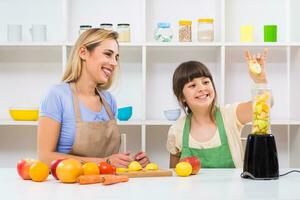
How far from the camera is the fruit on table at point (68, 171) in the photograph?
1636 millimetres

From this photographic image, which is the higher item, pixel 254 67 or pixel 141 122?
pixel 254 67

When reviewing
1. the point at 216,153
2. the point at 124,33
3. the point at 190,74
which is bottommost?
Result: the point at 216,153

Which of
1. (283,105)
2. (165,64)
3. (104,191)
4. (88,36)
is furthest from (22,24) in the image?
(104,191)

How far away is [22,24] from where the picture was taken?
149 inches

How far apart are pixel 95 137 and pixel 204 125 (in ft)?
1.62

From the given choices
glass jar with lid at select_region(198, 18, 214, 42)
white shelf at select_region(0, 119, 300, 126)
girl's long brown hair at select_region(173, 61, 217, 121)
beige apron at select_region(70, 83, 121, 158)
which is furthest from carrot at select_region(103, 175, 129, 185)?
glass jar with lid at select_region(198, 18, 214, 42)

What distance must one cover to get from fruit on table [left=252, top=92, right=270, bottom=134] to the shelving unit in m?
1.95

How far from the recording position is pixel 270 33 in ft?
11.7

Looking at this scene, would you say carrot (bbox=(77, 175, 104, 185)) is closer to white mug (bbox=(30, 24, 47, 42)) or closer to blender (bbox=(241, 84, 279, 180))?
blender (bbox=(241, 84, 279, 180))

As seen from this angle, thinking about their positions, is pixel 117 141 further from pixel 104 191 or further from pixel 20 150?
pixel 20 150

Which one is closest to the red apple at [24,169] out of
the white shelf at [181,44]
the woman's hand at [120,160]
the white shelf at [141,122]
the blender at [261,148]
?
the woman's hand at [120,160]

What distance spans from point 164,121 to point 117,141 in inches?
43.9

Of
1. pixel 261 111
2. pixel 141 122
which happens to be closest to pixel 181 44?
pixel 141 122

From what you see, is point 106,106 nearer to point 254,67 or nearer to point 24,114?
point 254,67
